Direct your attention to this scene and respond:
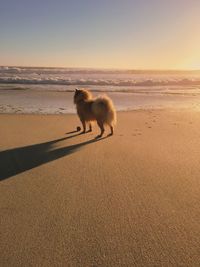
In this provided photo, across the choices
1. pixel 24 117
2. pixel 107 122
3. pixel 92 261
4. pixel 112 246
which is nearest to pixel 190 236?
pixel 112 246

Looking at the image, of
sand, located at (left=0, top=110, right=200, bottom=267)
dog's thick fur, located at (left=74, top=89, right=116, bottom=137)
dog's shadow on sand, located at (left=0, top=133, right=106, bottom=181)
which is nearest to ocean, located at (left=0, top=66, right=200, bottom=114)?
dog's thick fur, located at (left=74, top=89, right=116, bottom=137)

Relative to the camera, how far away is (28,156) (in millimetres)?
4910

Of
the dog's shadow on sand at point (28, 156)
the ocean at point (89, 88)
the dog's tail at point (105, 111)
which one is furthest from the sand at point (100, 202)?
the ocean at point (89, 88)

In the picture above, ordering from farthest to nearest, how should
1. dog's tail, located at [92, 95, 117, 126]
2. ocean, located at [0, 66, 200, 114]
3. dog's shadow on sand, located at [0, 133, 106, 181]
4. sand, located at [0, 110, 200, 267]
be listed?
ocean, located at [0, 66, 200, 114] < dog's tail, located at [92, 95, 117, 126] < dog's shadow on sand, located at [0, 133, 106, 181] < sand, located at [0, 110, 200, 267]

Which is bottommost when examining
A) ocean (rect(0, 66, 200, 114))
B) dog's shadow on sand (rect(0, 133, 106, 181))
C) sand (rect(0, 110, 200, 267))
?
ocean (rect(0, 66, 200, 114))

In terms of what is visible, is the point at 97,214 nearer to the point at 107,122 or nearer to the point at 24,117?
the point at 107,122

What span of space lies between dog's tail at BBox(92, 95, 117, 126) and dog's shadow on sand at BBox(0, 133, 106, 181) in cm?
113

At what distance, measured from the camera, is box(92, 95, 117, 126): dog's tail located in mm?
6930

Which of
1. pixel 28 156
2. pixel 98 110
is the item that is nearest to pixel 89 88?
pixel 98 110

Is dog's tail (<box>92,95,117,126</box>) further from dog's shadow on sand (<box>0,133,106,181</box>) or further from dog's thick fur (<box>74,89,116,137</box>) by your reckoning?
dog's shadow on sand (<box>0,133,106,181</box>)

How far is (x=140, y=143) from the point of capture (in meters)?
5.64

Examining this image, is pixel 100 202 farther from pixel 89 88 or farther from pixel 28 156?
pixel 89 88

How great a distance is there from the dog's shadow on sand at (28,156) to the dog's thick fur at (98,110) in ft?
3.75

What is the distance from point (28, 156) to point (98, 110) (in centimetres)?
Answer: 247
